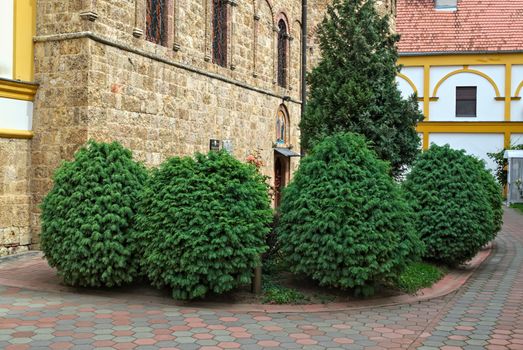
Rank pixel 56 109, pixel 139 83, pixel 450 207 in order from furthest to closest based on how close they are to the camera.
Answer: pixel 139 83, pixel 56 109, pixel 450 207

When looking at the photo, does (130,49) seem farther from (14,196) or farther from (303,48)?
(303,48)

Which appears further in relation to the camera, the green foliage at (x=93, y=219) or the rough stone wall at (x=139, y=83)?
the rough stone wall at (x=139, y=83)

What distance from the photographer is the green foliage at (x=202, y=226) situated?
7277 millimetres

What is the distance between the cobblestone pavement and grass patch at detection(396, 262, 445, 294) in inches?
16.5

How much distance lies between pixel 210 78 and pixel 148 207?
769 centimetres

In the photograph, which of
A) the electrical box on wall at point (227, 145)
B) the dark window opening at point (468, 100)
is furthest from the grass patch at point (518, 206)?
the electrical box on wall at point (227, 145)

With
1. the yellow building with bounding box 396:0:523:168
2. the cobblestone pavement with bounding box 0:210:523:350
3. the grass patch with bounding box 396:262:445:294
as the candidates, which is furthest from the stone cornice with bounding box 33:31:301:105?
the yellow building with bounding box 396:0:523:168

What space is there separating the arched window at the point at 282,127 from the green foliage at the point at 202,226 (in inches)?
456

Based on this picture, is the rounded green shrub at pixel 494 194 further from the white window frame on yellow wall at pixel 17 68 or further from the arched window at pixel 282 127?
the white window frame on yellow wall at pixel 17 68

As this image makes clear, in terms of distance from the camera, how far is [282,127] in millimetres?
19844

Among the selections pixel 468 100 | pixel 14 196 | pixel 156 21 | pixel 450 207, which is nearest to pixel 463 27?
pixel 468 100

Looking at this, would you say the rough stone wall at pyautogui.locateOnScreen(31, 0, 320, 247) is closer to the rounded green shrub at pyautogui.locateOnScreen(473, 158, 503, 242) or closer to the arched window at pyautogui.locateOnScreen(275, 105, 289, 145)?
the arched window at pyautogui.locateOnScreen(275, 105, 289, 145)

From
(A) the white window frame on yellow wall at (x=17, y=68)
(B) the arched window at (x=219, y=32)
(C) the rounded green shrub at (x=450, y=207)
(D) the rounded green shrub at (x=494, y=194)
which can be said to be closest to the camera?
(A) the white window frame on yellow wall at (x=17, y=68)

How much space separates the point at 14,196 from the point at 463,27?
28960mm
